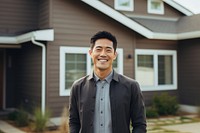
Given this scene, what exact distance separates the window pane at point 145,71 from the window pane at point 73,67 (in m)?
2.41

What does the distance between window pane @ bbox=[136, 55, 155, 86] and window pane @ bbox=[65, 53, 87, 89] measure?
2.41m

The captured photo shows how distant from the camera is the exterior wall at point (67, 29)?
8094 millimetres

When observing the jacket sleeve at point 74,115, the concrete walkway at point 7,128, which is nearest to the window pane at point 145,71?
the concrete walkway at point 7,128

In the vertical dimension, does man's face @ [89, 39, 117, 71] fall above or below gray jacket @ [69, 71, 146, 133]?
above

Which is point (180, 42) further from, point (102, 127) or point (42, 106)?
point (102, 127)

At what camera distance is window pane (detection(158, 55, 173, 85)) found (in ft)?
34.8

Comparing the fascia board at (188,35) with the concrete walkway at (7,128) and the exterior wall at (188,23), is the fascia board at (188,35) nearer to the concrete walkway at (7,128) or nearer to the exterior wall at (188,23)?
the exterior wall at (188,23)

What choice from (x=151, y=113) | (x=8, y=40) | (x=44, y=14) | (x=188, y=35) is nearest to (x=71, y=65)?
(x=44, y=14)

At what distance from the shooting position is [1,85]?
34.4 feet

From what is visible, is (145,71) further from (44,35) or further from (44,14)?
(44,35)

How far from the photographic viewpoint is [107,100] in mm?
2076

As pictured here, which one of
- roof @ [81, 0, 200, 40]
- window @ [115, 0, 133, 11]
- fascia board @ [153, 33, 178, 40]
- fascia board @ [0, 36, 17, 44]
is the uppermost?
window @ [115, 0, 133, 11]

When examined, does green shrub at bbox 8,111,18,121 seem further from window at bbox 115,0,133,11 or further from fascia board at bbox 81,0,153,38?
window at bbox 115,0,133,11

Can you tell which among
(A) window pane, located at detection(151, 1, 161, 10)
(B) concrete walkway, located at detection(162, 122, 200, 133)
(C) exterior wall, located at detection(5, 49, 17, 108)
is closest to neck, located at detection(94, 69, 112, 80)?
(B) concrete walkway, located at detection(162, 122, 200, 133)
